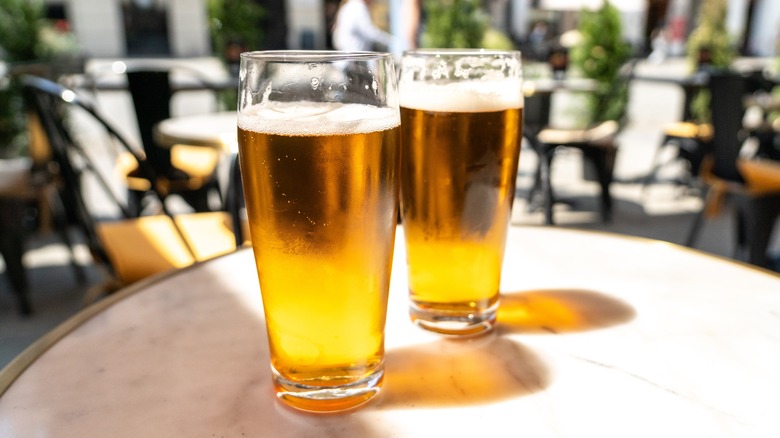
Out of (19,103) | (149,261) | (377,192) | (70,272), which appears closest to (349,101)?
(377,192)

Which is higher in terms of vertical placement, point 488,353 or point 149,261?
point 488,353

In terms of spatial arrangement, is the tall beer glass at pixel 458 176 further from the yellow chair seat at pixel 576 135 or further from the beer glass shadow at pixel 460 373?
the yellow chair seat at pixel 576 135

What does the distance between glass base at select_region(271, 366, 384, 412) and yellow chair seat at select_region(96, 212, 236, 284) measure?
3.04ft

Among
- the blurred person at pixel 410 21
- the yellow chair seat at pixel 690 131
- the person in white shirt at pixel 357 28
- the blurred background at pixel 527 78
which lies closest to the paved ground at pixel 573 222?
the blurred background at pixel 527 78

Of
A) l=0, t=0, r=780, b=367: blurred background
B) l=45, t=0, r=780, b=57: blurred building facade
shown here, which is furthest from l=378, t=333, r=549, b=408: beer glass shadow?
l=45, t=0, r=780, b=57: blurred building facade

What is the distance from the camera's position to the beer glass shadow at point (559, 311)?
0.60 m

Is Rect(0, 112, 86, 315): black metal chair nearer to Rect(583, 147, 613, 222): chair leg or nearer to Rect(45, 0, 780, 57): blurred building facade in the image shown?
Rect(583, 147, 613, 222): chair leg

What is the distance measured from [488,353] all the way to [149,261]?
1.16 metres

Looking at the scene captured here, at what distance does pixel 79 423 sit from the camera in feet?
1.46

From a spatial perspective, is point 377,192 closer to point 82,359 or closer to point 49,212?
point 82,359

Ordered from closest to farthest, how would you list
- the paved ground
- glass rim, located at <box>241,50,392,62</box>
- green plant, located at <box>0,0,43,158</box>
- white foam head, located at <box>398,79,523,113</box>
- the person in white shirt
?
glass rim, located at <box>241,50,392,62</box>, white foam head, located at <box>398,79,523,113</box>, the paved ground, green plant, located at <box>0,0,43,158</box>, the person in white shirt

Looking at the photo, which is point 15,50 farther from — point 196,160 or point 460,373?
point 460,373

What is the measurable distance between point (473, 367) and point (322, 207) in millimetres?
202

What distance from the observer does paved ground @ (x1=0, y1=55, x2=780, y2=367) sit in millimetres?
2592
